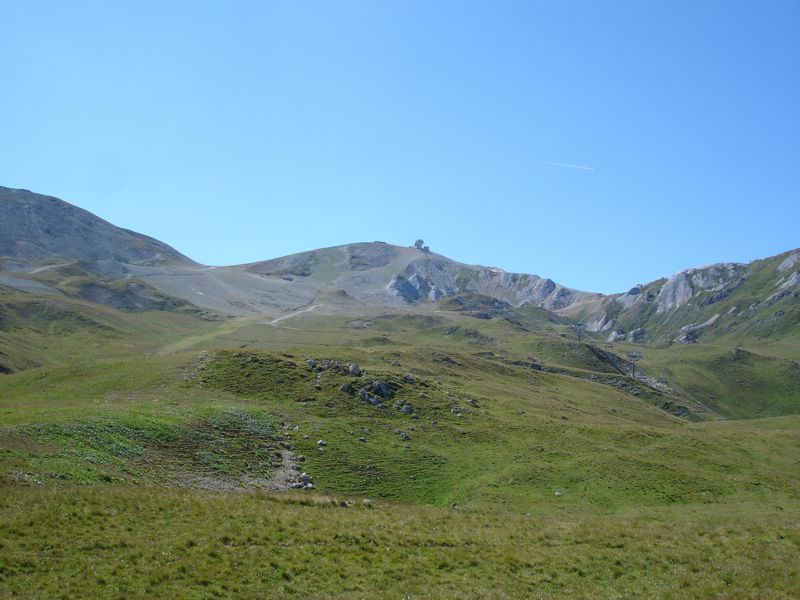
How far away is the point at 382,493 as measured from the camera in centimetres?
4547

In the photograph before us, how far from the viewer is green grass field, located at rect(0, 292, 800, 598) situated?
69.8 feet

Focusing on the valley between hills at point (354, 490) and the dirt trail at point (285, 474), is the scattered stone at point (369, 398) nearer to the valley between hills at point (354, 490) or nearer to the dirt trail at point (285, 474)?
the valley between hills at point (354, 490)

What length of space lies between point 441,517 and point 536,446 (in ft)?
106

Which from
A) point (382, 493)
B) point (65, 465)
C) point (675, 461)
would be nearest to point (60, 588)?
point (65, 465)

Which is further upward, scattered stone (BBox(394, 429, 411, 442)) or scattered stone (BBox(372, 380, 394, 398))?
scattered stone (BBox(372, 380, 394, 398))

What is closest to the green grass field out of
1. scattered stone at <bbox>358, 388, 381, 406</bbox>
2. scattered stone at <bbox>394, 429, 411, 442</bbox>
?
scattered stone at <bbox>394, 429, 411, 442</bbox>

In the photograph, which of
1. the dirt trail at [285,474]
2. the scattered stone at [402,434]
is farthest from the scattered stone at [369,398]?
the dirt trail at [285,474]

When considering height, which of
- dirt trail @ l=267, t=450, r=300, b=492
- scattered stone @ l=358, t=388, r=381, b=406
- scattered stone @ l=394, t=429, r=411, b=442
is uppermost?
scattered stone @ l=358, t=388, r=381, b=406

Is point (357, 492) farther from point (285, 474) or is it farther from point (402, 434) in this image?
point (402, 434)

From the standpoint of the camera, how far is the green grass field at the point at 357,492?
21.3 m

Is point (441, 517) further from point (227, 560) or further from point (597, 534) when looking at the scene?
point (227, 560)

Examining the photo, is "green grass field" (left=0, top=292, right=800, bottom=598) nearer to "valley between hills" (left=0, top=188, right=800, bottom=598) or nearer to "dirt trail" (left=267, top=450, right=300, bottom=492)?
"valley between hills" (left=0, top=188, right=800, bottom=598)

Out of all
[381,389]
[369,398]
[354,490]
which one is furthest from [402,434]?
[354,490]

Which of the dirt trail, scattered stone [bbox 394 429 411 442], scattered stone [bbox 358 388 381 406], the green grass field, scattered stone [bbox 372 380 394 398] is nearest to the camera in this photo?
the green grass field
